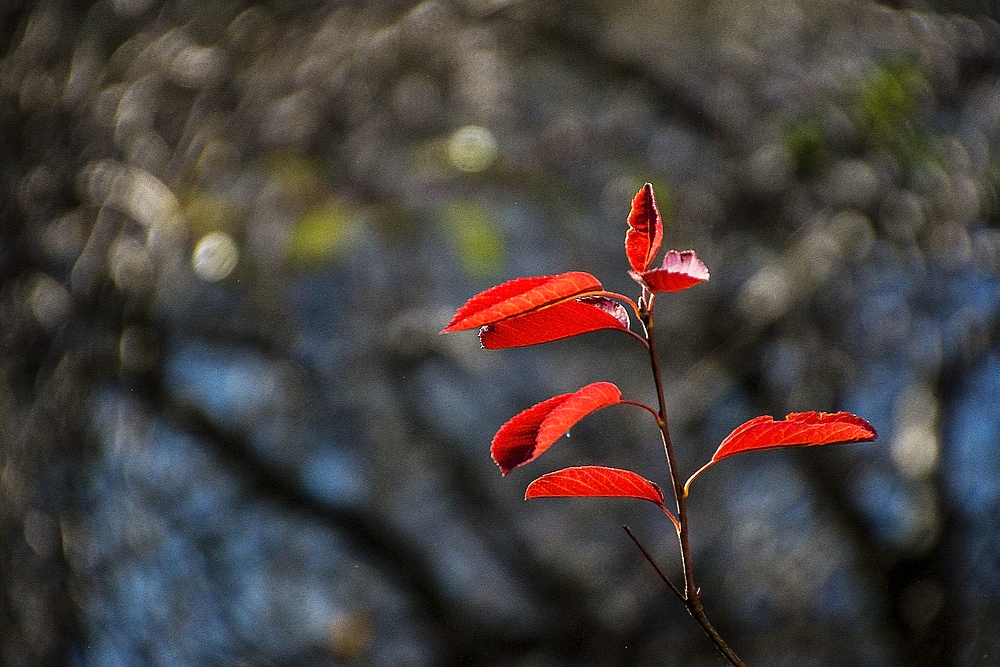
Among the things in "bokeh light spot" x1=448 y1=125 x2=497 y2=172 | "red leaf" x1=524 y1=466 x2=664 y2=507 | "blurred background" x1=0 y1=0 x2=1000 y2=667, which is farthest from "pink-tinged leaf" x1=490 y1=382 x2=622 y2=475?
"bokeh light spot" x1=448 y1=125 x2=497 y2=172

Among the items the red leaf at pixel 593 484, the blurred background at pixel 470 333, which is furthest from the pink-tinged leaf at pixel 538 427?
the blurred background at pixel 470 333

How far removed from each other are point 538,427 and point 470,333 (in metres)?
1.16

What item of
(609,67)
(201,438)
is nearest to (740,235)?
(609,67)

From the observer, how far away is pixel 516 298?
26 cm

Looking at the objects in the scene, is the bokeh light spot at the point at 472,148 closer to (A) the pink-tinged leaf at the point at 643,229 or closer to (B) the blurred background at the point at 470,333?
(B) the blurred background at the point at 470,333

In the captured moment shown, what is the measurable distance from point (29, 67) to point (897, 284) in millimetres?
1631

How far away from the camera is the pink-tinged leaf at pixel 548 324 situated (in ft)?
0.91

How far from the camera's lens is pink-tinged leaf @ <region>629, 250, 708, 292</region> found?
0.86ft

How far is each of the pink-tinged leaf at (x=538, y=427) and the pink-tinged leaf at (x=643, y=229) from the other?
0.05 metres

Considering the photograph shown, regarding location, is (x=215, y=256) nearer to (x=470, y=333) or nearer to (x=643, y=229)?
(x=470, y=333)

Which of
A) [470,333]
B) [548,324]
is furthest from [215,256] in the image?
[548,324]

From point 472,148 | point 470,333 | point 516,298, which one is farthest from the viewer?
point 472,148

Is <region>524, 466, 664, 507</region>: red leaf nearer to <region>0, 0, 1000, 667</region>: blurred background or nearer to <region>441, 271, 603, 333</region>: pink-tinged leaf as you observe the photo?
<region>441, 271, 603, 333</region>: pink-tinged leaf

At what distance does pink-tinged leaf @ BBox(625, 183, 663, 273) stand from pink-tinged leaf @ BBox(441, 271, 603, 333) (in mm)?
28
